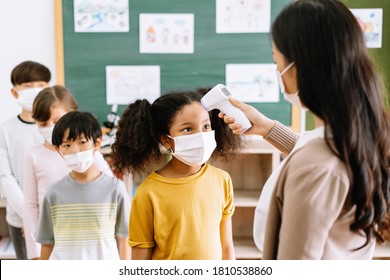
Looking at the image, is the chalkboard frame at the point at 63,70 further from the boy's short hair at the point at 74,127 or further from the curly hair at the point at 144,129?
the curly hair at the point at 144,129

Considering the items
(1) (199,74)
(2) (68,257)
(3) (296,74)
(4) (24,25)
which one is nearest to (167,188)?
(2) (68,257)

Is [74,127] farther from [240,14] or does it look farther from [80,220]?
[240,14]

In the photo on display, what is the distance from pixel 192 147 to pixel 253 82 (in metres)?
1.68

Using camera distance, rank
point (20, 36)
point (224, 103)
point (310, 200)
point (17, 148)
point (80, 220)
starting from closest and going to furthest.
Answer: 1. point (310, 200)
2. point (224, 103)
3. point (80, 220)
4. point (17, 148)
5. point (20, 36)

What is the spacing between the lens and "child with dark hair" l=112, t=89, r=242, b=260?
50.9 inches

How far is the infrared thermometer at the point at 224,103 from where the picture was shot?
127 cm

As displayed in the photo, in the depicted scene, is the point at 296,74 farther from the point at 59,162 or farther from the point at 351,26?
the point at 59,162

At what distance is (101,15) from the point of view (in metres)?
2.90

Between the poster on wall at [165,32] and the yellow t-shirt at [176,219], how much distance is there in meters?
1.71

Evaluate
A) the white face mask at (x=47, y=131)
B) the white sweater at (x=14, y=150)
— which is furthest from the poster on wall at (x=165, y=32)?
the white face mask at (x=47, y=131)

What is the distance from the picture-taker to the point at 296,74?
0.82 meters

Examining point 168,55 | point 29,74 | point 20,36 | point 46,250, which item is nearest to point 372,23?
point 168,55

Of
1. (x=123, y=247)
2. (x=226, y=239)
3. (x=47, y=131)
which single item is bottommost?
(x=123, y=247)

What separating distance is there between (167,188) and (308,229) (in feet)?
1.99
